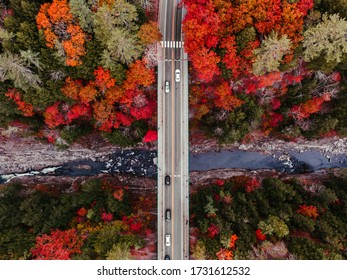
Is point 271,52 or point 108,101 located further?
point 108,101

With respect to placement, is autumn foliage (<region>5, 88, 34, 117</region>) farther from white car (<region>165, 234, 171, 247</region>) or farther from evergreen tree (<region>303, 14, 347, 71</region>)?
evergreen tree (<region>303, 14, 347, 71</region>)

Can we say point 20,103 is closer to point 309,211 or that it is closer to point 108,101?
point 108,101

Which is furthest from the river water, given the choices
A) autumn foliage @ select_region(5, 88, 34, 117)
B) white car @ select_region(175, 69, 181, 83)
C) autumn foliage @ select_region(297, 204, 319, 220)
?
autumn foliage @ select_region(5, 88, 34, 117)

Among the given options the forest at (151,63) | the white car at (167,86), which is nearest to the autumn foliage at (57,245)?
the forest at (151,63)

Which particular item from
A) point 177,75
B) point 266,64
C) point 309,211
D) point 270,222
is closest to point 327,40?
point 266,64

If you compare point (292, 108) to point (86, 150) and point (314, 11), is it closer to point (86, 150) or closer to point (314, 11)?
point (314, 11)

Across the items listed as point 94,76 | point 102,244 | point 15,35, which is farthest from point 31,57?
point 102,244

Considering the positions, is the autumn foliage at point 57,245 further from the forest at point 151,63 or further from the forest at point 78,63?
the forest at point 78,63
